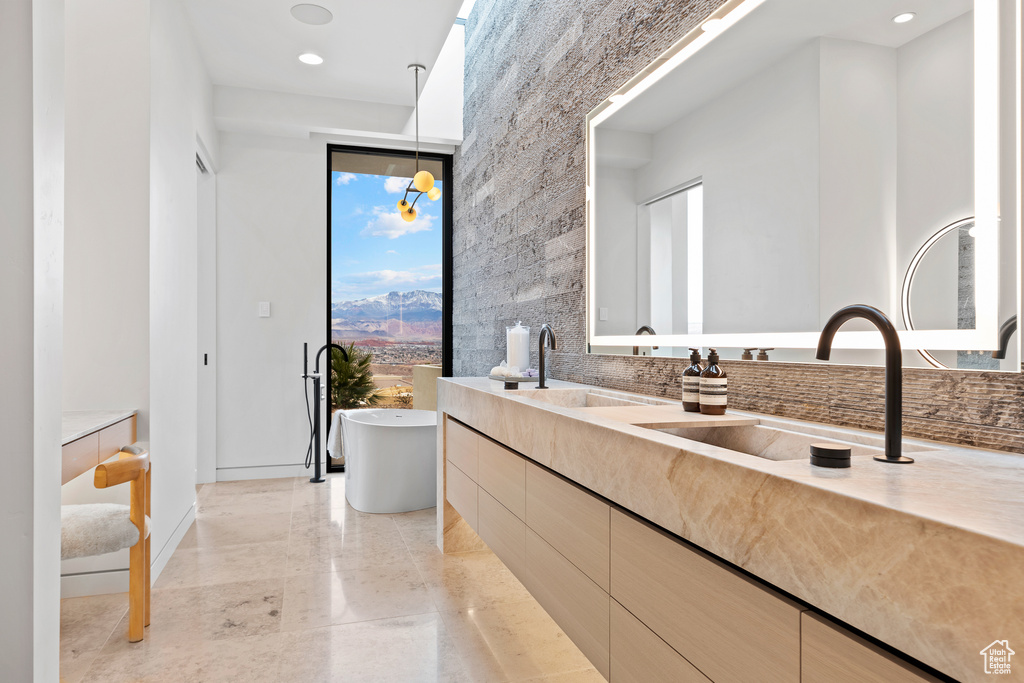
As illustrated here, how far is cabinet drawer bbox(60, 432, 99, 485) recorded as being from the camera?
1805mm

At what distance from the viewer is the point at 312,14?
3.23 metres

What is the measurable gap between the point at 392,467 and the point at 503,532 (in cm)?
168

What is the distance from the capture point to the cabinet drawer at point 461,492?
91.8 inches

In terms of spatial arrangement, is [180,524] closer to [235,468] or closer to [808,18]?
[235,468]

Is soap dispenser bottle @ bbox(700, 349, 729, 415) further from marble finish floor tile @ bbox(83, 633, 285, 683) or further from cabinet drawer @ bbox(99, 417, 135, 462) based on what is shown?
cabinet drawer @ bbox(99, 417, 135, 462)

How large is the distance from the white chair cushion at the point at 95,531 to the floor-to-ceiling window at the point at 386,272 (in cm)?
260

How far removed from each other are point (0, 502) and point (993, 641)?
4.90 ft

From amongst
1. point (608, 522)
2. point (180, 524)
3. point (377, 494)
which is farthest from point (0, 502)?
point (377, 494)

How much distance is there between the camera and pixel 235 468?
4.32 meters

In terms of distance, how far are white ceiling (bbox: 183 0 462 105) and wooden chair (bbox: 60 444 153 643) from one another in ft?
8.00

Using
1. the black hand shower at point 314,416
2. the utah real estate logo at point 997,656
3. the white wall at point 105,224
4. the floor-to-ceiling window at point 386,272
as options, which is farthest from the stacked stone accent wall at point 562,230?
the white wall at point 105,224

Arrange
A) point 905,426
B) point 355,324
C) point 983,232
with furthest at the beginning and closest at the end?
point 355,324 < point 905,426 < point 983,232

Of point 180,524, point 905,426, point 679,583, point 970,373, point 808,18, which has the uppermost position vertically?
point 808,18

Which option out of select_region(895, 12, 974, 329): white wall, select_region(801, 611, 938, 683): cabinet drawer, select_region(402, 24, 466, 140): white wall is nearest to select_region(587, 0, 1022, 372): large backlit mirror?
select_region(895, 12, 974, 329): white wall
